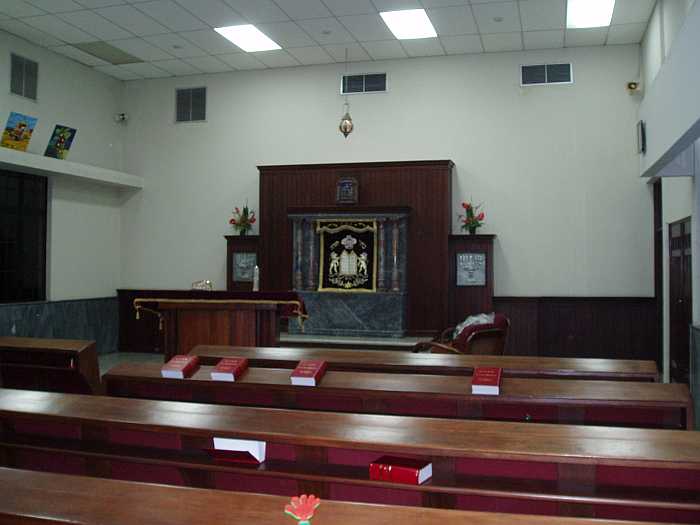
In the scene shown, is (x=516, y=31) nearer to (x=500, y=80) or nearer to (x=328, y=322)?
(x=500, y=80)

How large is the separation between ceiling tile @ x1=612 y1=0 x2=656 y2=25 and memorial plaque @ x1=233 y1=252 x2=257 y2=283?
5499mm

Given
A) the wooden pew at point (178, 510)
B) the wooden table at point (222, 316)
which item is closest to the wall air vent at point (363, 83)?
the wooden table at point (222, 316)

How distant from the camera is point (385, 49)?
8.78m

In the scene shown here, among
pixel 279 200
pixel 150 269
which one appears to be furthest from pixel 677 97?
pixel 150 269

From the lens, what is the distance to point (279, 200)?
9312 millimetres


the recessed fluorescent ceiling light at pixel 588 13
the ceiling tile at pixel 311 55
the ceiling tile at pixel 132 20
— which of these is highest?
the ceiling tile at pixel 311 55

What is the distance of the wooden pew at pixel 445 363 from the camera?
12.4 ft

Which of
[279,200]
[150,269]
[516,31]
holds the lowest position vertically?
[150,269]

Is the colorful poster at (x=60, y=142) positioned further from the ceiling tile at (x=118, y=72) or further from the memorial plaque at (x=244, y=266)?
the memorial plaque at (x=244, y=266)

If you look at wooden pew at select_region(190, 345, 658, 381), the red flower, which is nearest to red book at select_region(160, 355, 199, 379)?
wooden pew at select_region(190, 345, 658, 381)

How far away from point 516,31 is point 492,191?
2.02m

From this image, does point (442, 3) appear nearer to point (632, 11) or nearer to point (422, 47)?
point (422, 47)

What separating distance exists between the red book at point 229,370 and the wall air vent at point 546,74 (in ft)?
21.8

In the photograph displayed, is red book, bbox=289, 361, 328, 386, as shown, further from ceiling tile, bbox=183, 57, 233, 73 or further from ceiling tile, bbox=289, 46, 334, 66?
ceiling tile, bbox=183, 57, 233, 73
